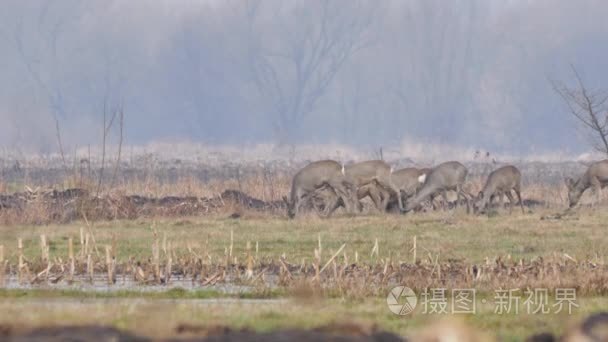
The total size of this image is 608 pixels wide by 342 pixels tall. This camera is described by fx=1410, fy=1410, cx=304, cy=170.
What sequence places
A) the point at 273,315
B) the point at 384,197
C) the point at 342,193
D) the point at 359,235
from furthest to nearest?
the point at 384,197, the point at 342,193, the point at 359,235, the point at 273,315

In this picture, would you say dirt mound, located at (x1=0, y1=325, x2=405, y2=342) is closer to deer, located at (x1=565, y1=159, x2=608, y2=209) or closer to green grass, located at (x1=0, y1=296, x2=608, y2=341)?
green grass, located at (x1=0, y1=296, x2=608, y2=341)

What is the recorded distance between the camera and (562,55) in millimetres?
134000

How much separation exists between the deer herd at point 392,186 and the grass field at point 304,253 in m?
2.98

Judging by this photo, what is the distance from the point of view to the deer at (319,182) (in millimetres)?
37438

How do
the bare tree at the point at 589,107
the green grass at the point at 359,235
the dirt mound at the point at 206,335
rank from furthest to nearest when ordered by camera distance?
1. the bare tree at the point at 589,107
2. the green grass at the point at 359,235
3. the dirt mound at the point at 206,335

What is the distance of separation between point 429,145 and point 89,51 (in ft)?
102

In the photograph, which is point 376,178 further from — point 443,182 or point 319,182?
point 443,182

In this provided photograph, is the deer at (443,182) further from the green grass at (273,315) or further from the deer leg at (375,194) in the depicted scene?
the green grass at (273,315)

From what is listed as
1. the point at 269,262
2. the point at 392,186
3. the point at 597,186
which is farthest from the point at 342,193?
the point at 269,262

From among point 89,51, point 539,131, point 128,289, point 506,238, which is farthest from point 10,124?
point 128,289

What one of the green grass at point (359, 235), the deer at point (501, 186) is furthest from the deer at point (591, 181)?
the green grass at point (359, 235)

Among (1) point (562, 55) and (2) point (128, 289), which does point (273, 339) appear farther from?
(1) point (562, 55)

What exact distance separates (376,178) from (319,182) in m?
1.66

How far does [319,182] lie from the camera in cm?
3809
